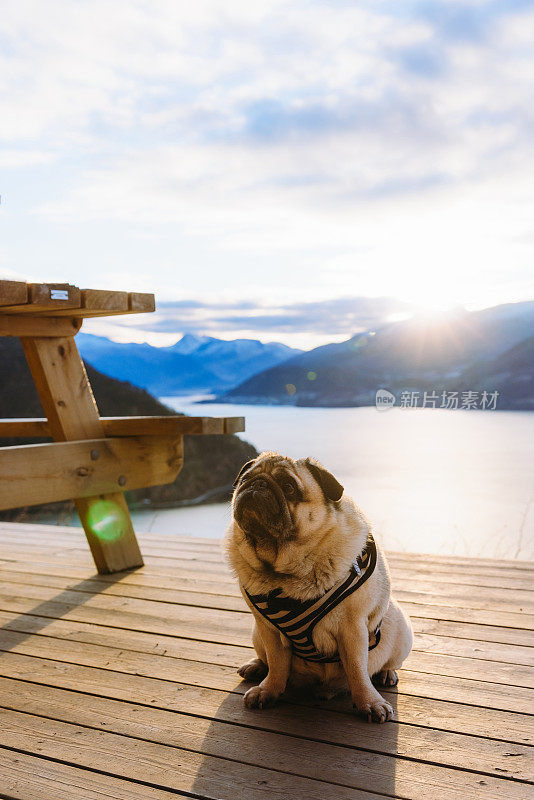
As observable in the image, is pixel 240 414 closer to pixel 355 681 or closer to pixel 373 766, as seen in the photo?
pixel 355 681

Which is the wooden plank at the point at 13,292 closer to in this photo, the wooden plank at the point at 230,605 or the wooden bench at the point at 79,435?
the wooden bench at the point at 79,435

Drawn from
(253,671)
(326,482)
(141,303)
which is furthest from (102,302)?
(253,671)

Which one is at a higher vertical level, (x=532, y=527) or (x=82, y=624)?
(x=82, y=624)

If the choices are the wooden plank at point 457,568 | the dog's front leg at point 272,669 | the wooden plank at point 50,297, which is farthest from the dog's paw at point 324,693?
the wooden plank at point 50,297

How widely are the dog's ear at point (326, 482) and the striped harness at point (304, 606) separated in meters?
0.21

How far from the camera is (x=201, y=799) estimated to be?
148 cm

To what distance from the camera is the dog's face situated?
5.50 feet

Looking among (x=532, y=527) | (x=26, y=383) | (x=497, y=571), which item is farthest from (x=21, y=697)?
(x=26, y=383)

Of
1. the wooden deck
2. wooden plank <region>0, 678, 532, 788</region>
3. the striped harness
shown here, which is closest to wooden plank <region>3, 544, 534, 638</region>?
→ the wooden deck

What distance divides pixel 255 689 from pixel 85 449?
66.1 inches

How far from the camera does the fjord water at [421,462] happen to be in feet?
19.9

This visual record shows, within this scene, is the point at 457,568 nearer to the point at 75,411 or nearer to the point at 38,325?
the point at 75,411

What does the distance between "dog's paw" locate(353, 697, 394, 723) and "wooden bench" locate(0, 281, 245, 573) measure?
1564mm

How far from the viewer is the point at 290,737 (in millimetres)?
1760
